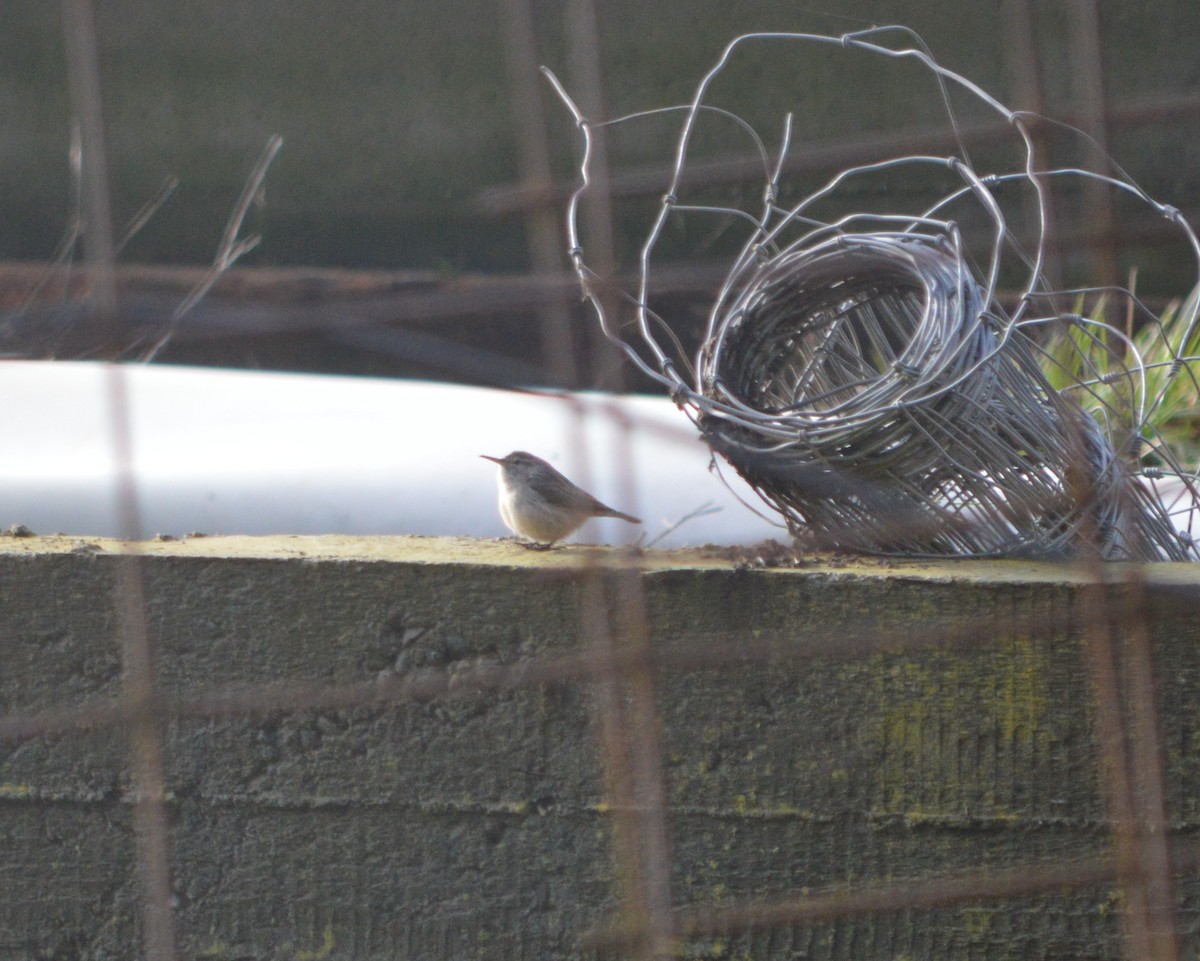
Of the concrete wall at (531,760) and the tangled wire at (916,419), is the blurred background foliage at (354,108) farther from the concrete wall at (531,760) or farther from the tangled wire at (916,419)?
the concrete wall at (531,760)

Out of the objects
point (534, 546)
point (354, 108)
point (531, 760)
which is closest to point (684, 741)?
point (531, 760)

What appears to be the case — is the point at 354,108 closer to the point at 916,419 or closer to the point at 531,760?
the point at 916,419

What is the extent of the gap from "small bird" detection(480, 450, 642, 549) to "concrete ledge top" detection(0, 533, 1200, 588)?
38cm

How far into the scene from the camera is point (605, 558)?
271cm

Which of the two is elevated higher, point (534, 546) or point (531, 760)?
point (534, 546)

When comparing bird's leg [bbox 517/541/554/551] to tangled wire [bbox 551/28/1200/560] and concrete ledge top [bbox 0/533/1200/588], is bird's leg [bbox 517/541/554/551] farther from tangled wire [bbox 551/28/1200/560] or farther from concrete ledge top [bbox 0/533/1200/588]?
tangled wire [bbox 551/28/1200/560]

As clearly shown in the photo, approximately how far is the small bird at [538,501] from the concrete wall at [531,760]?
694 millimetres

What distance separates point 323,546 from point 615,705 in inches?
49.2

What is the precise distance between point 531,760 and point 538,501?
0.95m

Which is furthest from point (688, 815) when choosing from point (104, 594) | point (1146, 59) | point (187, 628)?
point (1146, 59)

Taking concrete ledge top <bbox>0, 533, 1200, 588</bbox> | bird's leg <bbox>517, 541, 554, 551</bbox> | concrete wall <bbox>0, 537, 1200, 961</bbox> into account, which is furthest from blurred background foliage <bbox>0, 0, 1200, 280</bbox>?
concrete wall <bbox>0, 537, 1200, 961</bbox>

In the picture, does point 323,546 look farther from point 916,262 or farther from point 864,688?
point 916,262

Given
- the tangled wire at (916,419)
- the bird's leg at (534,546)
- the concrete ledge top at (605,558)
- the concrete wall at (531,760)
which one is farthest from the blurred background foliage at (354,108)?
the concrete wall at (531,760)

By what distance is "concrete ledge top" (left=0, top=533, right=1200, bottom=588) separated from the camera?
8.27 ft
